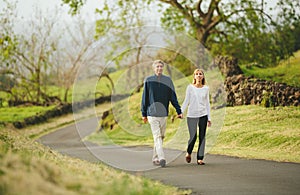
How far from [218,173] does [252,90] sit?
822 cm

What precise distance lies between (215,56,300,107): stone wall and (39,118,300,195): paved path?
4810mm

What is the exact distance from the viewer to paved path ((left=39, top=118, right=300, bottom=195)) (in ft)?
23.5

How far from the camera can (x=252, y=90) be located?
16516 millimetres

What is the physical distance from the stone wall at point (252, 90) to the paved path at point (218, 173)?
4.81 metres

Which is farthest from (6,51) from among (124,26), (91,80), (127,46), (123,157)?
(123,157)

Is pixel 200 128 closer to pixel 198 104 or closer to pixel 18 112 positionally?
pixel 198 104

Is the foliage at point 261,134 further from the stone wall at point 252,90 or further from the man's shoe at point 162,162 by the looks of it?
the man's shoe at point 162,162

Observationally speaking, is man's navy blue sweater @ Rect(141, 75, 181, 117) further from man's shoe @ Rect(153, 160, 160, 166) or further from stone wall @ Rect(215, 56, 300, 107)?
stone wall @ Rect(215, 56, 300, 107)

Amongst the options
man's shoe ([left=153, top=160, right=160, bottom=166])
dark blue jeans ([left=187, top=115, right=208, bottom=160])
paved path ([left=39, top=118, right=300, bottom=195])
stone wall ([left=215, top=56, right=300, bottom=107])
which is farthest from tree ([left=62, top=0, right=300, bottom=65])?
man's shoe ([left=153, top=160, right=160, bottom=166])

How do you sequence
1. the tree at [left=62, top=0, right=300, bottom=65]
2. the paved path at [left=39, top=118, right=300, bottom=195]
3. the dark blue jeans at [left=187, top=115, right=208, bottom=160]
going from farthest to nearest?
1. the tree at [left=62, top=0, right=300, bottom=65]
2. the dark blue jeans at [left=187, top=115, right=208, bottom=160]
3. the paved path at [left=39, top=118, right=300, bottom=195]

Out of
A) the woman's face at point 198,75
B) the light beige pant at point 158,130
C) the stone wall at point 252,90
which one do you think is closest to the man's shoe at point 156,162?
the light beige pant at point 158,130

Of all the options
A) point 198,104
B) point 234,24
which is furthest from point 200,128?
point 234,24

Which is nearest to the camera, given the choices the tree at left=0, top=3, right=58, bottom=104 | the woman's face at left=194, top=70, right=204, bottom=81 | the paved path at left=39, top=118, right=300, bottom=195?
the paved path at left=39, top=118, right=300, bottom=195

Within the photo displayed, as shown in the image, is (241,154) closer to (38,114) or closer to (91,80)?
(91,80)
